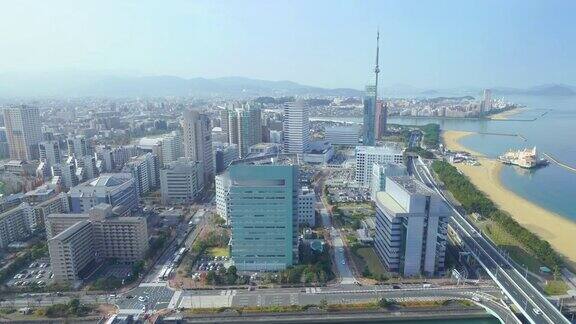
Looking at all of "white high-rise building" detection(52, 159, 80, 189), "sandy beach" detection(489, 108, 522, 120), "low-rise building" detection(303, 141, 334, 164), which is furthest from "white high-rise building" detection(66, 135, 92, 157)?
"sandy beach" detection(489, 108, 522, 120)

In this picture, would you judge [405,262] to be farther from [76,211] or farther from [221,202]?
[76,211]

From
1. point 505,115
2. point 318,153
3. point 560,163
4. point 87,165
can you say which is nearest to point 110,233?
point 87,165

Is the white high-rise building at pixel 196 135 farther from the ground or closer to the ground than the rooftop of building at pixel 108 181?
farther from the ground

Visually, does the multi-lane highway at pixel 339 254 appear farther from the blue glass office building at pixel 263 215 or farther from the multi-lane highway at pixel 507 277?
the multi-lane highway at pixel 507 277

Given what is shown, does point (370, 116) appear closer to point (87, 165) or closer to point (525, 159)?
point (525, 159)

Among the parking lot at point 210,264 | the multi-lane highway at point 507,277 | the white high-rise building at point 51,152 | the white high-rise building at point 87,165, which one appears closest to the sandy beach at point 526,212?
the multi-lane highway at point 507,277

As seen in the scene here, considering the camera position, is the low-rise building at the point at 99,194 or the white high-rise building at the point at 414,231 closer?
the white high-rise building at the point at 414,231

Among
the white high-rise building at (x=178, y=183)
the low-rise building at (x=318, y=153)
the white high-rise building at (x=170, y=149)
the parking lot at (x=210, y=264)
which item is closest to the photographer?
the parking lot at (x=210, y=264)
